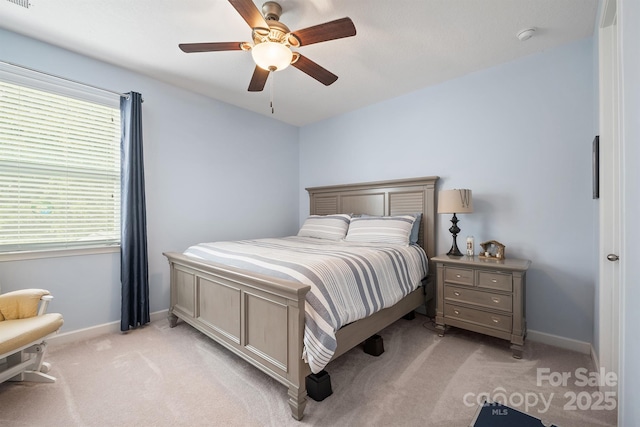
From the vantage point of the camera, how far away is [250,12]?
1.60 m

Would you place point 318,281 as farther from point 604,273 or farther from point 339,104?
point 339,104

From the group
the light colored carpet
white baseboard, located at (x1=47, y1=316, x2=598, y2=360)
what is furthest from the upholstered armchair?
white baseboard, located at (x1=47, y1=316, x2=598, y2=360)

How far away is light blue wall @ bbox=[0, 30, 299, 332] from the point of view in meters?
2.46

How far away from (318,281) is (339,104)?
9.14 feet

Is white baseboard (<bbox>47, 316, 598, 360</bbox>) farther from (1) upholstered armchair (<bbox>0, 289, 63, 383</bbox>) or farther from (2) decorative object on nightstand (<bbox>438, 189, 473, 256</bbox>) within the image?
(2) decorative object on nightstand (<bbox>438, 189, 473, 256</bbox>)

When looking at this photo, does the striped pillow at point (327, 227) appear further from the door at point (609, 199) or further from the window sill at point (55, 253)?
the door at point (609, 199)

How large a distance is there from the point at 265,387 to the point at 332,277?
2.88ft

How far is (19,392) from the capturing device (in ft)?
5.83

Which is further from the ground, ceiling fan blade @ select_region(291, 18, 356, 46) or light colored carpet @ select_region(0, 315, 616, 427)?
ceiling fan blade @ select_region(291, 18, 356, 46)

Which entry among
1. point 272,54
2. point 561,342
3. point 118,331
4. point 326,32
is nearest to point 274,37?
point 272,54

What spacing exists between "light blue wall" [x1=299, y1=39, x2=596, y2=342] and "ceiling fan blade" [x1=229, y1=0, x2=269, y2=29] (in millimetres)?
2229

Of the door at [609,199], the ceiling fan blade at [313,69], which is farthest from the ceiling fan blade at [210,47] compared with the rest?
the door at [609,199]

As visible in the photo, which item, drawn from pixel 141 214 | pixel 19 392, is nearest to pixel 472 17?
pixel 141 214

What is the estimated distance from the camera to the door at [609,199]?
1.74 metres
